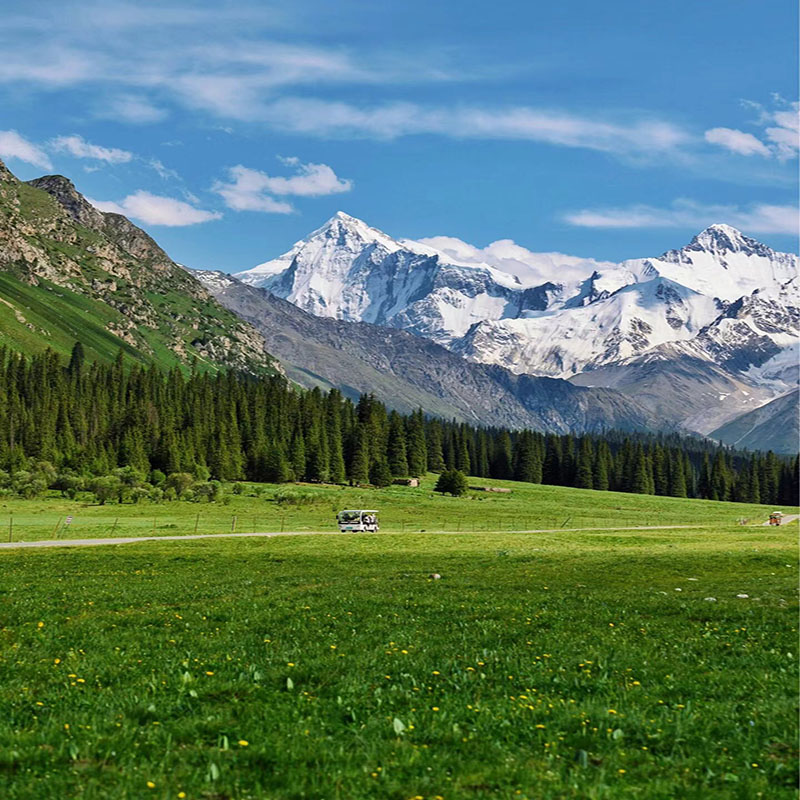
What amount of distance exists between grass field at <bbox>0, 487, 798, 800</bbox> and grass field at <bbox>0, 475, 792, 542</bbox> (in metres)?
47.2

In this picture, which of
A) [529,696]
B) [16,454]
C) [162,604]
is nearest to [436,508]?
[16,454]

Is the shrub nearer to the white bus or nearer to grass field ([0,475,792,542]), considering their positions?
grass field ([0,475,792,542])

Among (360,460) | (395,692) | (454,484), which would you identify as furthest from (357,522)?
(360,460)

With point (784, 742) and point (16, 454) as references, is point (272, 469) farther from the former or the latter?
point (784, 742)

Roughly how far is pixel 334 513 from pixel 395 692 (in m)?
97.0

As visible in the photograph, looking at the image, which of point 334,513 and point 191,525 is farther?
point 334,513

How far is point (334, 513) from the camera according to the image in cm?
10944

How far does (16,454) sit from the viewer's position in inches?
5605

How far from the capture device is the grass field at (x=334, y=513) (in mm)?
80438

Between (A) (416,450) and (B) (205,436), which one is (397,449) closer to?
(A) (416,450)

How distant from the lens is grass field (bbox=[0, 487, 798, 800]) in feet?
32.8

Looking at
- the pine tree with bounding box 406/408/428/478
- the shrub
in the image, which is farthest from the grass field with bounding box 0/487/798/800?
the pine tree with bounding box 406/408/428/478

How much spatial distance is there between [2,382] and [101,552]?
532 ft

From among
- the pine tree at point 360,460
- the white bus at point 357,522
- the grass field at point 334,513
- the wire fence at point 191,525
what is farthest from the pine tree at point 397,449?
the white bus at point 357,522
